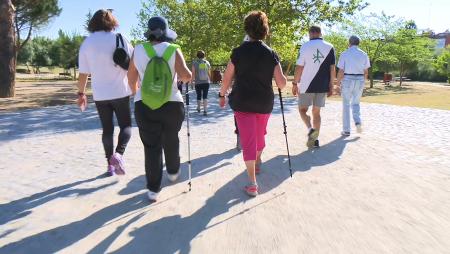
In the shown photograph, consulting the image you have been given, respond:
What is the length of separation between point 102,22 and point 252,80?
6.38 ft

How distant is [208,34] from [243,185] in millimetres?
24566

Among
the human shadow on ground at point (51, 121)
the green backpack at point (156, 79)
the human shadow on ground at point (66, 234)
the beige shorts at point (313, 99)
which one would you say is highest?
the green backpack at point (156, 79)

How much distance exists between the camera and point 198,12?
3011 centimetres

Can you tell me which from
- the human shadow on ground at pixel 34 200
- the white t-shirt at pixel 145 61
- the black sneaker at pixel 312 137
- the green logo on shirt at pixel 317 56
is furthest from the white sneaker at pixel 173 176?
the green logo on shirt at pixel 317 56

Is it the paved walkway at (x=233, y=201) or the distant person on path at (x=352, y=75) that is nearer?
the paved walkway at (x=233, y=201)

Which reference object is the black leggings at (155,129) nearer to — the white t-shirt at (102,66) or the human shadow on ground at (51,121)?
the white t-shirt at (102,66)

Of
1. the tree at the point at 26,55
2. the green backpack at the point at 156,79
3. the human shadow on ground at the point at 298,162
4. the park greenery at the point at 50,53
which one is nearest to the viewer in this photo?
the green backpack at the point at 156,79

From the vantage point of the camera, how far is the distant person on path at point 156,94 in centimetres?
434

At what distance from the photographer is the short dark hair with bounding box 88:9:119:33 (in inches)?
198

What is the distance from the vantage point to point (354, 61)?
8.34 m

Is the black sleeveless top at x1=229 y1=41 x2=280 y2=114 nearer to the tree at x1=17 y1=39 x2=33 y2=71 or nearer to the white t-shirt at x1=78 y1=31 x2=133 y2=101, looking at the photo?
the white t-shirt at x1=78 y1=31 x2=133 y2=101

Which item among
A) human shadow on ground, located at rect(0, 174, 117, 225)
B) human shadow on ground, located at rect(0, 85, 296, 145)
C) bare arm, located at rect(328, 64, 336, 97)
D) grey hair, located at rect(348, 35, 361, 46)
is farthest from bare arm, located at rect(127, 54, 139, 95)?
grey hair, located at rect(348, 35, 361, 46)

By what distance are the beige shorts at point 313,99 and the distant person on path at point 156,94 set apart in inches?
129

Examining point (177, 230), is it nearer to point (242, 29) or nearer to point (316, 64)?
point (316, 64)
